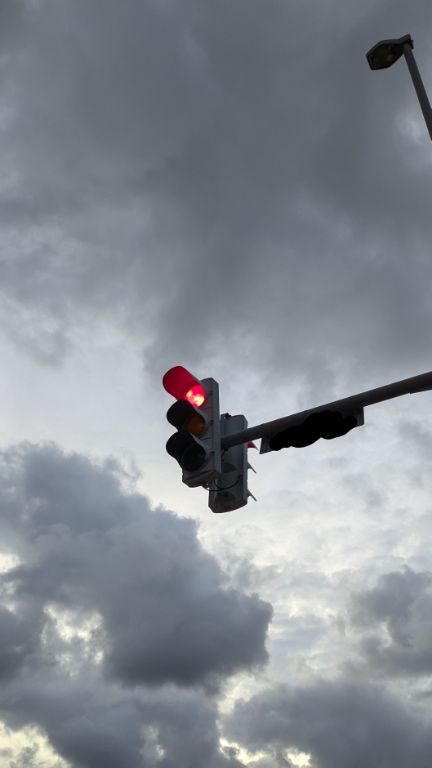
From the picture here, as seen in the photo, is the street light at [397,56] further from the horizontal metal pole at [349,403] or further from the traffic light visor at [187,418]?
the traffic light visor at [187,418]

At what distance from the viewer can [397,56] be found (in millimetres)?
8172

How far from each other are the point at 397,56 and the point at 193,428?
5219 mm

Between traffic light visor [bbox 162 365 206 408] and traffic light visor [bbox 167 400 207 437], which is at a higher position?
A: traffic light visor [bbox 162 365 206 408]

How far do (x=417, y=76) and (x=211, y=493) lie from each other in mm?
5410

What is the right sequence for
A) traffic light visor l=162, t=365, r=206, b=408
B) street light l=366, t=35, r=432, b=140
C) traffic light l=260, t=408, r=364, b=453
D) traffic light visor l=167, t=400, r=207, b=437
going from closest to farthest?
traffic light l=260, t=408, r=364, b=453, traffic light visor l=167, t=400, r=207, b=437, traffic light visor l=162, t=365, r=206, b=408, street light l=366, t=35, r=432, b=140

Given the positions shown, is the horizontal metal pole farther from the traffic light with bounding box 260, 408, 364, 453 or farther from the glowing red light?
the glowing red light

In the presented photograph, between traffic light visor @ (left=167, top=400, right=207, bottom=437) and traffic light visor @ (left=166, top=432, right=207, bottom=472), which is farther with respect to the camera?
traffic light visor @ (left=167, top=400, right=207, bottom=437)

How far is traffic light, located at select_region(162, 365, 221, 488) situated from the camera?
264 inches

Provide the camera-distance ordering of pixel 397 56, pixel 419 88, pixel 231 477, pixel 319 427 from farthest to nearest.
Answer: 1. pixel 397 56
2. pixel 419 88
3. pixel 231 477
4. pixel 319 427

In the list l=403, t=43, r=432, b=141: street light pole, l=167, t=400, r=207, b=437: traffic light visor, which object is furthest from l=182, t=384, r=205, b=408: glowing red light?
l=403, t=43, r=432, b=141: street light pole

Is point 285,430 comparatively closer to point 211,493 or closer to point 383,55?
point 211,493

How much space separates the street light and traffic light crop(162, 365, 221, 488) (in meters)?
4.08

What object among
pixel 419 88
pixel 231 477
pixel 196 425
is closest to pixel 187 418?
pixel 196 425

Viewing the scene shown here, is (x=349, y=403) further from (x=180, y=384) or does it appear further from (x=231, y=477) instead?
(x=180, y=384)
